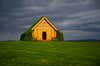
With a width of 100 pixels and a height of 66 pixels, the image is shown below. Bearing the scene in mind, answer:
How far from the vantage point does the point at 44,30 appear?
47531 millimetres

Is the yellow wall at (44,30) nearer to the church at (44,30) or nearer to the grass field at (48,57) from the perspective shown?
the church at (44,30)

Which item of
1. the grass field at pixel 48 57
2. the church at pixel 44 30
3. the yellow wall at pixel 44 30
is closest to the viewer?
the grass field at pixel 48 57

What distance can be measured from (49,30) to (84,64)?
34.4 m

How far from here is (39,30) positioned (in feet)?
155

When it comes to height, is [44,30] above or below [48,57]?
above

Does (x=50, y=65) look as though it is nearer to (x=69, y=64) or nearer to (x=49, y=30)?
(x=69, y=64)

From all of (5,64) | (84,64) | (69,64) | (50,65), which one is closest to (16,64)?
(5,64)

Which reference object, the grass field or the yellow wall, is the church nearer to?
the yellow wall

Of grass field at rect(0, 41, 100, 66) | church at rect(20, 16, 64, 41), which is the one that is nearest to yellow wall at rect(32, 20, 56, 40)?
church at rect(20, 16, 64, 41)

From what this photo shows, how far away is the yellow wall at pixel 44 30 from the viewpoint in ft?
154

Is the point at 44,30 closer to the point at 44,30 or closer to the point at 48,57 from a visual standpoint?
the point at 44,30

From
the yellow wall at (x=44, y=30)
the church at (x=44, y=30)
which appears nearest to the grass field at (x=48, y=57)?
the church at (x=44, y=30)

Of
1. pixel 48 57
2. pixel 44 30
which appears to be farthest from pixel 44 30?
pixel 48 57

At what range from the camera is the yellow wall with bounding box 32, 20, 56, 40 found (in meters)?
46.8
